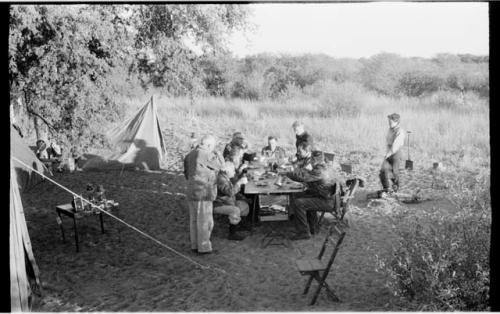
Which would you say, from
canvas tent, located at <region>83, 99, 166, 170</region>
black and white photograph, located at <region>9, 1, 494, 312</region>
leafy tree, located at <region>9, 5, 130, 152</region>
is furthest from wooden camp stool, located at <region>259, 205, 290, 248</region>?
canvas tent, located at <region>83, 99, 166, 170</region>

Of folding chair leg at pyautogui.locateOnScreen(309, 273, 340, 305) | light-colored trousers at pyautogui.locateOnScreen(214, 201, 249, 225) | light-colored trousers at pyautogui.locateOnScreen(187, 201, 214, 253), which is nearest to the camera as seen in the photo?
folding chair leg at pyautogui.locateOnScreen(309, 273, 340, 305)

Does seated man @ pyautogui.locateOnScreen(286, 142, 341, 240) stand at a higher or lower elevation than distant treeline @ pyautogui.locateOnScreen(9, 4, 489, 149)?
lower

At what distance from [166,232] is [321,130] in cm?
677

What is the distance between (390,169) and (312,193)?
7.31 ft

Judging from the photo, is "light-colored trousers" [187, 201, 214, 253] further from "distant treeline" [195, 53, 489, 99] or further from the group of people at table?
"distant treeline" [195, 53, 489, 99]

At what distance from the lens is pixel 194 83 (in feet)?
33.8

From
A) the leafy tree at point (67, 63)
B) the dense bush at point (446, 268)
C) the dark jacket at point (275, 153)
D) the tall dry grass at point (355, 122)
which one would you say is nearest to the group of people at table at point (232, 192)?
the dark jacket at point (275, 153)

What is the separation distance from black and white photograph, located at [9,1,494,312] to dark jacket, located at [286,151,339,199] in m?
0.02

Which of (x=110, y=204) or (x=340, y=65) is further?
(x=340, y=65)

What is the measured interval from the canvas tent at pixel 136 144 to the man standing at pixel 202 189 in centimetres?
454

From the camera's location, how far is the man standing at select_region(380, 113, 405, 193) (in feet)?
26.8
